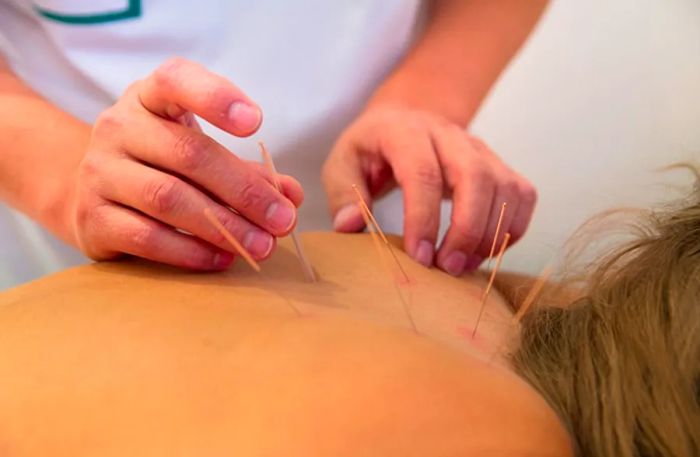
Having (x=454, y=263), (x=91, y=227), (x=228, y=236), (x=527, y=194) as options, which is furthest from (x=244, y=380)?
(x=527, y=194)

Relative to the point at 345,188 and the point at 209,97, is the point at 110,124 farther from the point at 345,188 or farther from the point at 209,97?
the point at 345,188

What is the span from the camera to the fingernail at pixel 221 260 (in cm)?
66

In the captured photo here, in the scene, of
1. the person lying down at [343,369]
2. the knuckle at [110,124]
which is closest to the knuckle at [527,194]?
the person lying down at [343,369]

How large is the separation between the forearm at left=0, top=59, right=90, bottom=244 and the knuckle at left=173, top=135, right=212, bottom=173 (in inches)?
7.6

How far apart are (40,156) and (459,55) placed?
22.4 inches

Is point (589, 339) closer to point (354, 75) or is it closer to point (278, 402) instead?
point (278, 402)

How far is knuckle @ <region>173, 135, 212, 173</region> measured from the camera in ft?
2.04

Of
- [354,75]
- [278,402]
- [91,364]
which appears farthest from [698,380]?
[354,75]

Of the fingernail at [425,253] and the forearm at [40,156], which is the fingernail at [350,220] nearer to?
the fingernail at [425,253]

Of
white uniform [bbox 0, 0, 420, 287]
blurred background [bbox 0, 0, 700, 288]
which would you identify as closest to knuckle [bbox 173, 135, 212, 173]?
white uniform [bbox 0, 0, 420, 287]

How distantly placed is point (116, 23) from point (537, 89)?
0.88m

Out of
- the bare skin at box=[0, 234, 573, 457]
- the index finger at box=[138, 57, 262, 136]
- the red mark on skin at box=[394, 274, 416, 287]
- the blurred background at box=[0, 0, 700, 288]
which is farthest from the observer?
the blurred background at box=[0, 0, 700, 288]

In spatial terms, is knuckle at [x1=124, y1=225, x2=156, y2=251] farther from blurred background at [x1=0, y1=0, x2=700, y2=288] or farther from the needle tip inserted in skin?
blurred background at [x1=0, y1=0, x2=700, y2=288]

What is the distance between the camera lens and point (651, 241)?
2.03 ft
